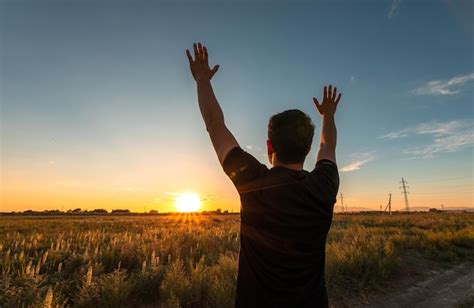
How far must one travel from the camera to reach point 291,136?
74.8 inches

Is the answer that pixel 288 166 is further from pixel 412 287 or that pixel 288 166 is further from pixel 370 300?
pixel 412 287

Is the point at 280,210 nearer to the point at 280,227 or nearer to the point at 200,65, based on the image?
the point at 280,227

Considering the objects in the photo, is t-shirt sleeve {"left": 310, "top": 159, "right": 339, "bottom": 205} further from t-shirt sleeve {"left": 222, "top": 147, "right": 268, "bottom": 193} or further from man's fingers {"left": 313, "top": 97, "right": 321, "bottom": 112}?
man's fingers {"left": 313, "top": 97, "right": 321, "bottom": 112}

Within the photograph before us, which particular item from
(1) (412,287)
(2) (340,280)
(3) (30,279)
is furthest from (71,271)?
(1) (412,287)

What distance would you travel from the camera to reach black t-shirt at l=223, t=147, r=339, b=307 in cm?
180

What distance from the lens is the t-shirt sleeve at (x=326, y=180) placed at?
1874 mm

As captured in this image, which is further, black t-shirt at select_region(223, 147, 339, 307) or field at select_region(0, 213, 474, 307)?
field at select_region(0, 213, 474, 307)

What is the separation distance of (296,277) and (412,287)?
29.0 feet

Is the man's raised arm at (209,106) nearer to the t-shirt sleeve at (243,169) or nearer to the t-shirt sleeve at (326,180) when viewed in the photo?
the t-shirt sleeve at (243,169)

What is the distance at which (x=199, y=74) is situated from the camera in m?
2.13

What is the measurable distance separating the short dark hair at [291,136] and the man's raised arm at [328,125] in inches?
10.7

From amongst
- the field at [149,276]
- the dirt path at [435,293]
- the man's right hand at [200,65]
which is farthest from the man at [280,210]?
the dirt path at [435,293]

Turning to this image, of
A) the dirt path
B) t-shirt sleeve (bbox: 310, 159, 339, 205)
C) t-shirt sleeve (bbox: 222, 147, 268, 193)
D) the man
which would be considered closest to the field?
the dirt path

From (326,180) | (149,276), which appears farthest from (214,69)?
(149,276)
